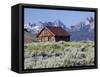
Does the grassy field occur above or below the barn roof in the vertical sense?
below

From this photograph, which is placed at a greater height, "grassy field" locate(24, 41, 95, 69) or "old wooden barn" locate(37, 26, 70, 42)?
"old wooden barn" locate(37, 26, 70, 42)

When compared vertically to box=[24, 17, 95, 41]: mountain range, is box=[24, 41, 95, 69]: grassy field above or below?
below

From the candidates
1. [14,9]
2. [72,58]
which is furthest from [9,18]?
[72,58]

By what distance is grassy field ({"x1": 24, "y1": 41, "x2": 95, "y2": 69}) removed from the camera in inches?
80.3

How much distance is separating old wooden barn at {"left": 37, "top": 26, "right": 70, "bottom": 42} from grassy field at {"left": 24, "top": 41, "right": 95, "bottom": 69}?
33 mm

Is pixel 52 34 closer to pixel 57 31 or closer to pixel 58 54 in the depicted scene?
pixel 57 31

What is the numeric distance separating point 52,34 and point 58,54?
0.17 m

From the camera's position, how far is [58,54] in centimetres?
213

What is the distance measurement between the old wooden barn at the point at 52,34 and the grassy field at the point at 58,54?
0.03 m

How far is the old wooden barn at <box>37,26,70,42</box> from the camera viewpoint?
6.81ft

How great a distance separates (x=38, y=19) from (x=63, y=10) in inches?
9.0

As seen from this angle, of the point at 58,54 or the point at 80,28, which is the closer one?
the point at 58,54

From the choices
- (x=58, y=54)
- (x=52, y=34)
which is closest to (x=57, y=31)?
(x=52, y=34)

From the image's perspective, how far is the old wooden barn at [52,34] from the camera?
2.08m
